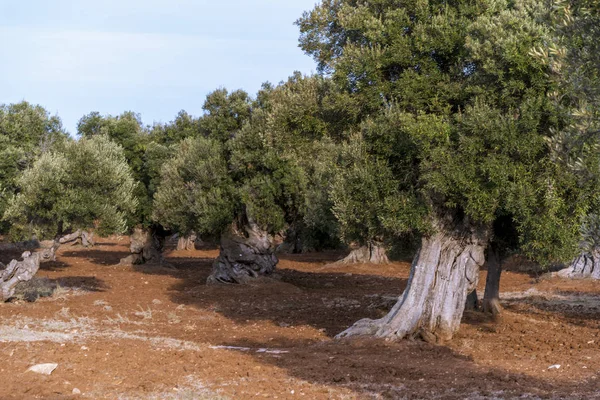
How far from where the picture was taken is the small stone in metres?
12.0

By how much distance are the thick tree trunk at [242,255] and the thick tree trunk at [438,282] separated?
42.4 ft

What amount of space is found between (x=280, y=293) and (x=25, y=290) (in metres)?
8.88

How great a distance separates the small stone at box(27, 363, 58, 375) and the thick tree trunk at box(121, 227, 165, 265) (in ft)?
79.4

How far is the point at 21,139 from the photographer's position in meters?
32.9

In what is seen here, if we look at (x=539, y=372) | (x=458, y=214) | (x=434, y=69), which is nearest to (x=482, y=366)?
(x=539, y=372)

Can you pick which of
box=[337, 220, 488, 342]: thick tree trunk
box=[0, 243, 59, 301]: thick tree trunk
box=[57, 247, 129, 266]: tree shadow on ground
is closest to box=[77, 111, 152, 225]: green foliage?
box=[57, 247, 129, 266]: tree shadow on ground

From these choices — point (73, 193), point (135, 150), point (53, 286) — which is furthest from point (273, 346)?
point (135, 150)

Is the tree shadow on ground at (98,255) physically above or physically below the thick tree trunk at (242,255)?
below

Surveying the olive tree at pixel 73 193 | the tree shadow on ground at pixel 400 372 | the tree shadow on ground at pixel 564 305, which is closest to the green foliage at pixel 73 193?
the olive tree at pixel 73 193

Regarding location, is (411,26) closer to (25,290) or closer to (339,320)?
(339,320)

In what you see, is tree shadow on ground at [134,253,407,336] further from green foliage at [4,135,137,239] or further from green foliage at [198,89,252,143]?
green foliage at [198,89,252,143]

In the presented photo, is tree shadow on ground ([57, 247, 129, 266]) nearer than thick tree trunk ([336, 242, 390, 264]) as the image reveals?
No

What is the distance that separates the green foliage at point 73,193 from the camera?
2545 centimetres

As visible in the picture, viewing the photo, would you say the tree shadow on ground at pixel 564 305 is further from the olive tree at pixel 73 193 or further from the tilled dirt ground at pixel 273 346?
the olive tree at pixel 73 193
